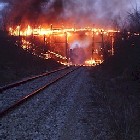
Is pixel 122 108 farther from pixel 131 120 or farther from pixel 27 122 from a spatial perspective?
pixel 27 122

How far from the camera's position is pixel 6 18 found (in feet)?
218

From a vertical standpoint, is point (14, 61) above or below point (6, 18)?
below

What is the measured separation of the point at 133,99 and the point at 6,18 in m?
52.6

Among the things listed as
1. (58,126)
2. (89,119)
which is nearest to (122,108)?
(89,119)

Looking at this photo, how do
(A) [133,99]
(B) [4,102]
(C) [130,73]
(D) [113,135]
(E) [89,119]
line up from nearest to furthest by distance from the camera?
(D) [113,135]
(E) [89,119]
(B) [4,102]
(A) [133,99]
(C) [130,73]

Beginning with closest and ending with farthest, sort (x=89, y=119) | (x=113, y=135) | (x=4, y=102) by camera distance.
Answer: (x=113, y=135)
(x=89, y=119)
(x=4, y=102)

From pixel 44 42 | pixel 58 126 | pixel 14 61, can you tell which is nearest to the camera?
pixel 58 126

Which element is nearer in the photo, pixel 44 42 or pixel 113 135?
pixel 113 135

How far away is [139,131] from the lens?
9836mm

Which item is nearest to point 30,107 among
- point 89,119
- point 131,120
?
point 89,119

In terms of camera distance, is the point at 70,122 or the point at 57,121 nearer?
the point at 70,122

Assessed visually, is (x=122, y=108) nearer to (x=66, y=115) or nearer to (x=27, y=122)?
(x=66, y=115)

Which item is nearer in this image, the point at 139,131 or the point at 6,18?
the point at 139,131

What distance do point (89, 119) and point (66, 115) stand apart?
3.06ft
